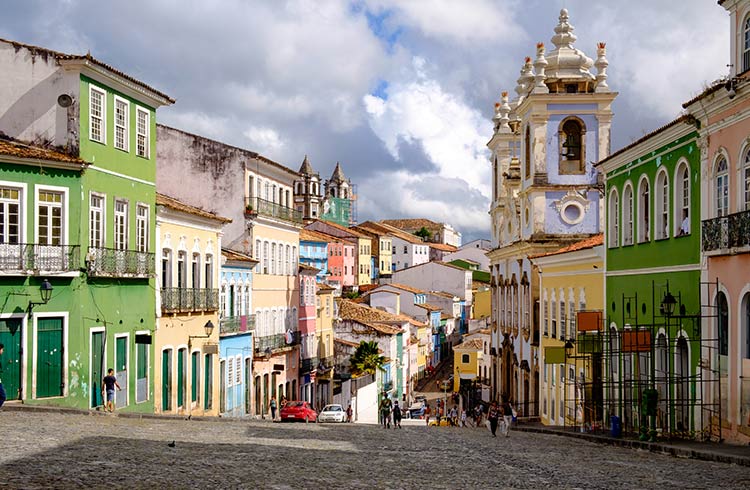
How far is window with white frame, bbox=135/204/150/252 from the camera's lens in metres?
32.4

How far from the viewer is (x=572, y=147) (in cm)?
5259

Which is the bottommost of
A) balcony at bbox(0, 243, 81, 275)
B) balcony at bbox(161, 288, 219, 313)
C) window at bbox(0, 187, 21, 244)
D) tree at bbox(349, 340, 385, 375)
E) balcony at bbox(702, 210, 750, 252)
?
tree at bbox(349, 340, 385, 375)

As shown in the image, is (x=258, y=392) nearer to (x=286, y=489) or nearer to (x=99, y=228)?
(x=99, y=228)

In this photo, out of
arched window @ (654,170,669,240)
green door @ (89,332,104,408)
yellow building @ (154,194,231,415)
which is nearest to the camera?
arched window @ (654,170,669,240)

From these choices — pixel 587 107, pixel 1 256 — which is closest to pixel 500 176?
pixel 587 107

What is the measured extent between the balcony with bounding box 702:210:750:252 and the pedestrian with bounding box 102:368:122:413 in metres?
14.9

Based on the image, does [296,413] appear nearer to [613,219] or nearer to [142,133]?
[142,133]

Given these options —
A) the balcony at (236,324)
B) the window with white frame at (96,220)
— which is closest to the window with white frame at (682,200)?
the window with white frame at (96,220)

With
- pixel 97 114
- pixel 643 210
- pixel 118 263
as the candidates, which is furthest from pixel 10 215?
pixel 643 210

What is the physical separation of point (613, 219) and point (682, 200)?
292 inches

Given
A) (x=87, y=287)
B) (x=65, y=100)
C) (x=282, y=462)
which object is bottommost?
(x=282, y=462)

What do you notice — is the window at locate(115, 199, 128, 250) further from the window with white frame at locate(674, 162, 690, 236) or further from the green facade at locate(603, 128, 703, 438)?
the window with white frame at locate(674, 162, 690, 236)

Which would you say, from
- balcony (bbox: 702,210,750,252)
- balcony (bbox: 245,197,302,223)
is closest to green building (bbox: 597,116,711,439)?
balcony (bbox: 702,210,750,252)

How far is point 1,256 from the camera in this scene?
85.6ft
